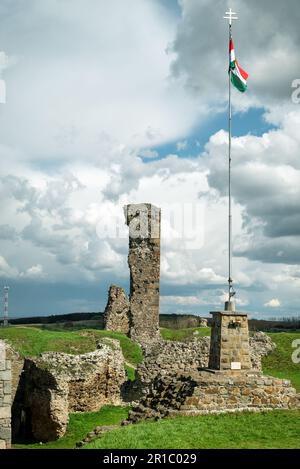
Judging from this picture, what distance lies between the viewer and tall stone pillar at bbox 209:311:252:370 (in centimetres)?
2206

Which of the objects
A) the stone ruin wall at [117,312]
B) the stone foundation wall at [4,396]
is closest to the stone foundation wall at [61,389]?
the stone foundation wall at [4,396]

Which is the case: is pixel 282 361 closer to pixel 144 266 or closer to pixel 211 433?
pixel 144 266

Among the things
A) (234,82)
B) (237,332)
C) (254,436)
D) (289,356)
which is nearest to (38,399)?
(237,332)

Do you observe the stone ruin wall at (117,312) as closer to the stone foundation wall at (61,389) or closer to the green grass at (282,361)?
the green grass at (282,361)

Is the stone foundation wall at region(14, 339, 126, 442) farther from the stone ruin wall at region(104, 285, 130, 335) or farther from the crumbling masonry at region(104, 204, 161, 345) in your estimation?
the stone ruin wall at region(104, 285, 130, 335)

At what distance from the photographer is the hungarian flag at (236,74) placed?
80.0 feet

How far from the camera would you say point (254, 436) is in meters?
16.9

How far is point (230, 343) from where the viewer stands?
22266 millimetres

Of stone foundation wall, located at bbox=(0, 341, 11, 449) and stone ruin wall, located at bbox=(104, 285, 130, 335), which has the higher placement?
stone ruin wall, located at bbox=(104, 285, 130, 335)

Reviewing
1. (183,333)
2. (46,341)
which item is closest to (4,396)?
(46,341)

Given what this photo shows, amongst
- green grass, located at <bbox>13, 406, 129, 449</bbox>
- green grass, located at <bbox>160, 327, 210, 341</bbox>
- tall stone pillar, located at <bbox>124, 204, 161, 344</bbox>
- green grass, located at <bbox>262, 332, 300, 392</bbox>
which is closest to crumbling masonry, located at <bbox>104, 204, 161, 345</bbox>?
tall stone pillar, located at <bbox>124, 204, 161, 344</bbox>

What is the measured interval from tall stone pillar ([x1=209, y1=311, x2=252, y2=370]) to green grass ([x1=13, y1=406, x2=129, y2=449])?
532 centimetres

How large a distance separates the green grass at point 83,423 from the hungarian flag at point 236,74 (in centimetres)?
1422
